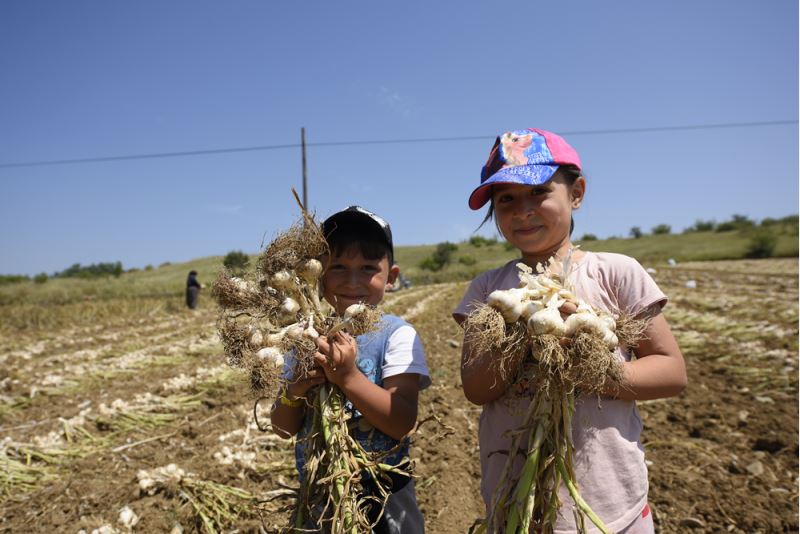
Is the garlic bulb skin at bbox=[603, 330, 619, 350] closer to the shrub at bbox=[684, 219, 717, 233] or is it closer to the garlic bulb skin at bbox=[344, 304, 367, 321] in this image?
the garlic bulb skin at bbox=[344, 304, 367, 321]

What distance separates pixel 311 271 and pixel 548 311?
0.78 metres

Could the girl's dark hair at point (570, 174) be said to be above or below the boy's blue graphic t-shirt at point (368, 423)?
above

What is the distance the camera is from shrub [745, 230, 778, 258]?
30.1 m

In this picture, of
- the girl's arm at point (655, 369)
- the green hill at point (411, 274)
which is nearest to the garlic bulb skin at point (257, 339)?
the green hill at point (411, 274)

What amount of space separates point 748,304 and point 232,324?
11086 mm

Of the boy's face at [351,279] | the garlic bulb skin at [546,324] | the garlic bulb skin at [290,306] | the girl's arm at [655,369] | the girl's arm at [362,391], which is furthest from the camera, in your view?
the boy's face at [351,279]

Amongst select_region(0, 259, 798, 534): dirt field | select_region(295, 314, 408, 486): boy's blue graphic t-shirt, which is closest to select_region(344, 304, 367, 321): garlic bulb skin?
select_region(295, 314, 408, 486): boy's blue graphic t-shirt

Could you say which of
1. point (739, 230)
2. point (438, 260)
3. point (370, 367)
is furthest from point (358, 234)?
point (739, 230)

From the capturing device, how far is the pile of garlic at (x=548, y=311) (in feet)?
3.75

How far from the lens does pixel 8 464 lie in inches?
136

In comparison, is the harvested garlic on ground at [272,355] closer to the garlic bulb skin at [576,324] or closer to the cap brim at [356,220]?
the cap brim at [356,220]

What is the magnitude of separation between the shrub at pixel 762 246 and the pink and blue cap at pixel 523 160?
3671 centimetres

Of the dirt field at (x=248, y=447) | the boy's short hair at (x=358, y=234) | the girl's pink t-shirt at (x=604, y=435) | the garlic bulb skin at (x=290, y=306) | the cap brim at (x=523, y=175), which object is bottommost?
the dirt field at (x=248, y=447)

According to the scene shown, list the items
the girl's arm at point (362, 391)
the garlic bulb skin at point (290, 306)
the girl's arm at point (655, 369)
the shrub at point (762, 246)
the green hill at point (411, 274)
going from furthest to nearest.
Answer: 1. the shrub at point (762, 246)
2. the green hill at point (411, 274)
3. the garlic bulb skin at point (290, 306)
4. the girl's arm at point (362, 391)
5. the girl's arm at point (655, 369)
